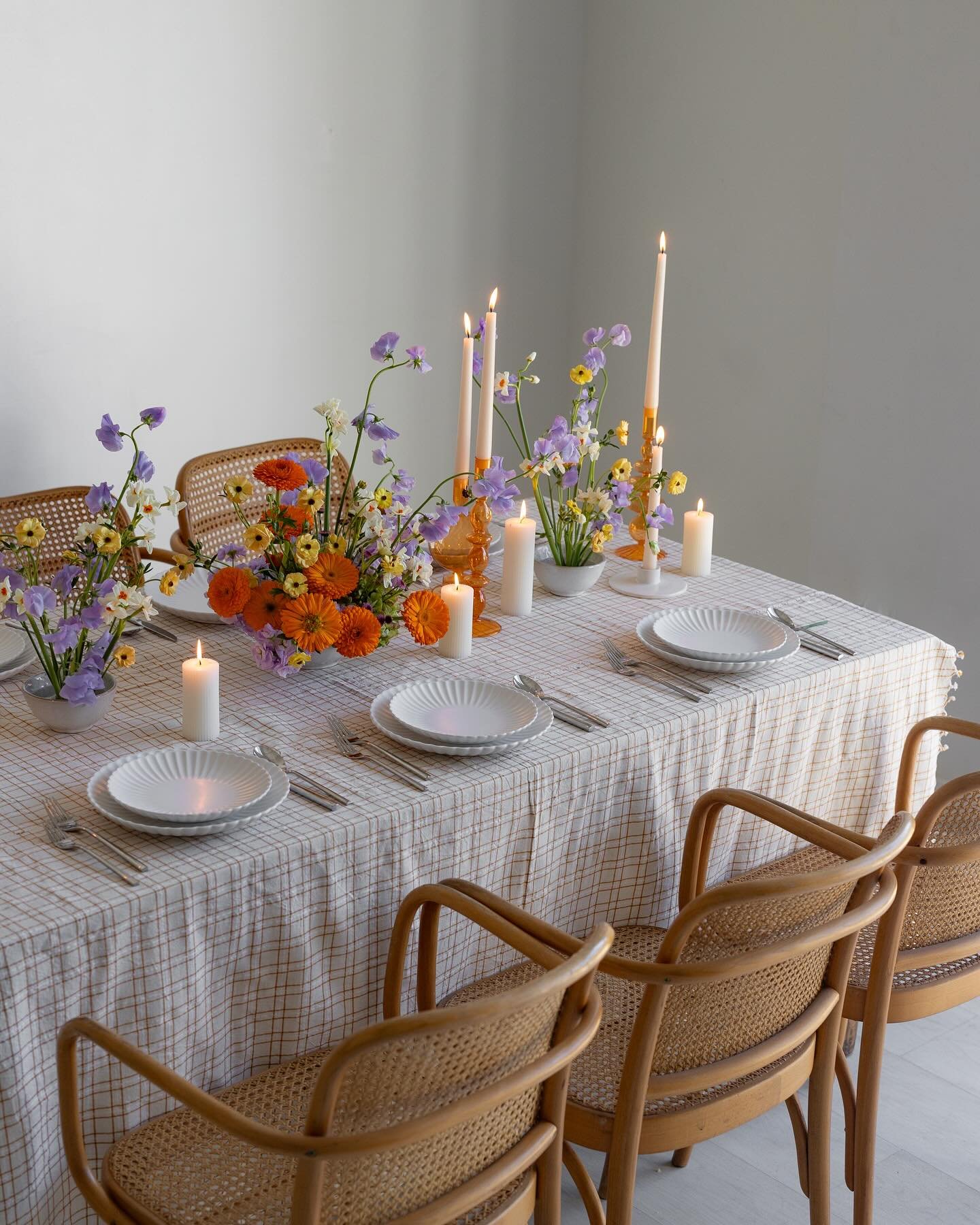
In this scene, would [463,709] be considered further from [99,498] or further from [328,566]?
[99,498]

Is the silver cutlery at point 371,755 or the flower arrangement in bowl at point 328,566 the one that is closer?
the silver cutlery at point 371,755

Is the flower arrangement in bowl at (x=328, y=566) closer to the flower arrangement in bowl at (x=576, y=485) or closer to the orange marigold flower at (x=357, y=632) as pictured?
the orange marigold flower at (x=357, y=632)

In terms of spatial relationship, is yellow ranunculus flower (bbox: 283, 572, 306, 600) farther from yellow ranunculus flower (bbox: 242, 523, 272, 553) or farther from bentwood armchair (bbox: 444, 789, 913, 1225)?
bentwood armchair (bbox: 444, 789, 913, 1225)

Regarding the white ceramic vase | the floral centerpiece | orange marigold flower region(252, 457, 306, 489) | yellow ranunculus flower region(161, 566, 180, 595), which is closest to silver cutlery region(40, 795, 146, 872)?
the white ceramic vase

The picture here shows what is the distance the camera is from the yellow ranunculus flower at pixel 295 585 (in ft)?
6.12

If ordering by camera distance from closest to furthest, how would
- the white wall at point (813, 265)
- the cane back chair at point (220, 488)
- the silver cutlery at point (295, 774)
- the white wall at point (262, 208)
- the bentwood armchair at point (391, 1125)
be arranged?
the bentwood armchair at point (391, 1125) < the silver cutlery at point (295, 774) < the cane back chair at point (220, 488) < the white wall at point (262, 208) < the white wall at point (813, 265)

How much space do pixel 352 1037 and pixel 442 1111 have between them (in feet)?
0.38

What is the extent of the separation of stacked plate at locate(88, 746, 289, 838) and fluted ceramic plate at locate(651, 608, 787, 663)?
0.70 meters

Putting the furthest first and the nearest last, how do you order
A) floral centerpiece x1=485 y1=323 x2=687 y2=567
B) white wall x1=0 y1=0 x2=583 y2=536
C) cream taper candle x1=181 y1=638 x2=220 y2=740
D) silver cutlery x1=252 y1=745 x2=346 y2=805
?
white wall x1=0 y1=0 x2=583 y2=536 → floral centerpiece x1=485 y1=323 x2=687 y2=567 → cream taper candle x1=181 y1=638 x2=220 y2=740 → silver cutlery x1=252 y1=745 x2=346 y2=805

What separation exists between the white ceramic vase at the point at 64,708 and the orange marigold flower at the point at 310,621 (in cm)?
24

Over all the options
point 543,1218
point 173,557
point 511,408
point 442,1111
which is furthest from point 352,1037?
point 511,408

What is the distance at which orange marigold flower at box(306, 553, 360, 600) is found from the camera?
1.90 m

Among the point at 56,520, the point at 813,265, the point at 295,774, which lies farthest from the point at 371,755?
the point at 813,265

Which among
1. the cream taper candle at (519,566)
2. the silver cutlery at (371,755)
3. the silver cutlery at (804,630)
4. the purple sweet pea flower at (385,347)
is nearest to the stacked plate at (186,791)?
the silver cutlery at (371,755)
